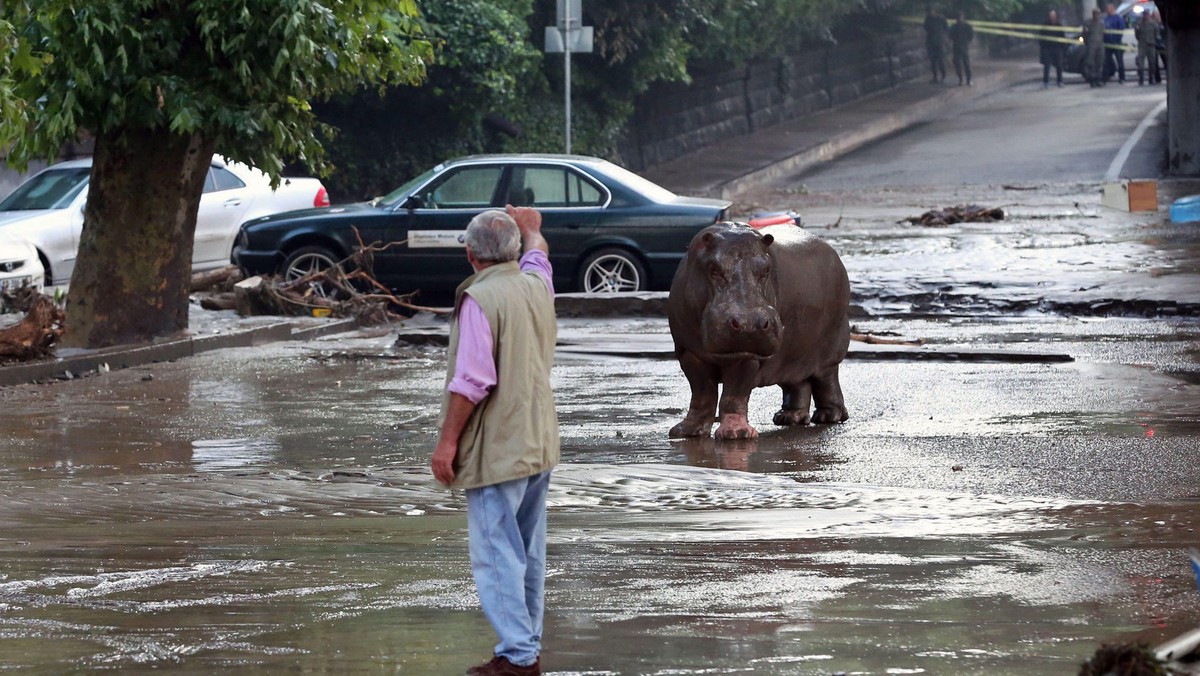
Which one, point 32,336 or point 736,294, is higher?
point 736,294

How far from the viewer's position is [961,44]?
160ft

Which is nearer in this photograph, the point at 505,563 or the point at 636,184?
the point at 505,563

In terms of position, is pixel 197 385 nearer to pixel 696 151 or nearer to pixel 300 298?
pixel 300 298

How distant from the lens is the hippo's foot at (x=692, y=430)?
9.63m

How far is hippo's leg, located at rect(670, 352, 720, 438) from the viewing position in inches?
378

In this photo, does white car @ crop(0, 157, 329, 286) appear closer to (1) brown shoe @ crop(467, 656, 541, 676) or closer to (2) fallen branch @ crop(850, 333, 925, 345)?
(2) fallen branch @ crop(850, 333, 925, 345)

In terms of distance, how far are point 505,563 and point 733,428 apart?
4564 millimetres

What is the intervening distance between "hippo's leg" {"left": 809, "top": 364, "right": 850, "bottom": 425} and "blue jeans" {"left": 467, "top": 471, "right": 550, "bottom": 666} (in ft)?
17.1

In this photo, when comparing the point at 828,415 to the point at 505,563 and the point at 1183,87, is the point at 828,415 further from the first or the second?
the point at 1183,87

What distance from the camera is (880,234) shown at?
2314 cm

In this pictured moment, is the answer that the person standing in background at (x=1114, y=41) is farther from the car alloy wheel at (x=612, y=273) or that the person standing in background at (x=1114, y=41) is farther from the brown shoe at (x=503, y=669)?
the brown shoe at (x=503, y=669)

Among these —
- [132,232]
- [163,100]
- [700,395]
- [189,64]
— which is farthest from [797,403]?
[132,232]

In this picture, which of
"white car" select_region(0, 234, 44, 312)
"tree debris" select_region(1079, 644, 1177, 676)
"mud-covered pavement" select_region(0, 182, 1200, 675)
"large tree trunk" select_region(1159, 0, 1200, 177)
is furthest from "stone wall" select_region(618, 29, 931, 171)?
"tree debris" select_region(1079, 644, 1177, 676)

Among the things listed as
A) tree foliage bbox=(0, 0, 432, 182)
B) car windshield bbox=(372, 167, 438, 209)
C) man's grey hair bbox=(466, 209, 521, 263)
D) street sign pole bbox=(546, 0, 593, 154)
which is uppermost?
street sign pole bbox=(546, 0, 593, 154)
